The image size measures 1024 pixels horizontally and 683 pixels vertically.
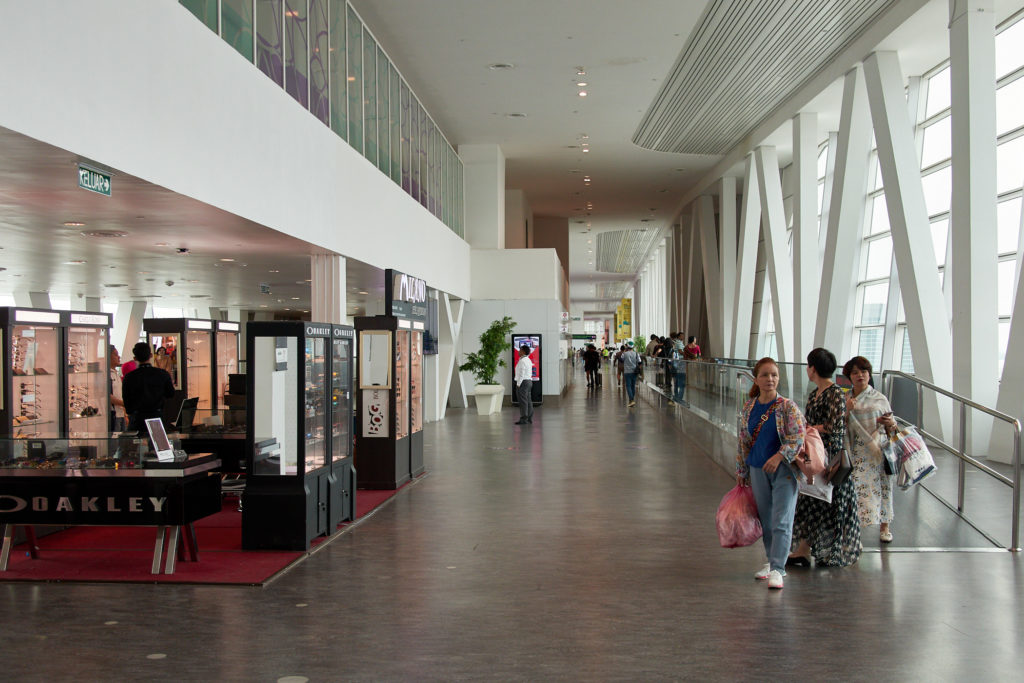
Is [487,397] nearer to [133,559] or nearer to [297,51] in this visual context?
[297,51]

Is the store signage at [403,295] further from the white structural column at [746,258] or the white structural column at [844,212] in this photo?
the white structural column at [746,258]

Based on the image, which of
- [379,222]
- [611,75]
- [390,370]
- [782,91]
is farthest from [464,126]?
[390,370]

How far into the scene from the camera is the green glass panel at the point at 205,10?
751 cm

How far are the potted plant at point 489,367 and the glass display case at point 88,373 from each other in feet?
36.4

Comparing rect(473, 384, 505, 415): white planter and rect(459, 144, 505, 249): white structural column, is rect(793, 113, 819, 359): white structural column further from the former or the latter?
rect(459, 144, 505, 249): white structural column

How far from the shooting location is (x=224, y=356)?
56.1 feet

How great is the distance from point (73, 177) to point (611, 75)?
510 inches

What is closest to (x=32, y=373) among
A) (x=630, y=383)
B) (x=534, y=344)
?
(x=534, y=344)

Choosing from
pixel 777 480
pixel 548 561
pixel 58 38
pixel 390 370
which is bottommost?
pixel 548 561

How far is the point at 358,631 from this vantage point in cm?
509

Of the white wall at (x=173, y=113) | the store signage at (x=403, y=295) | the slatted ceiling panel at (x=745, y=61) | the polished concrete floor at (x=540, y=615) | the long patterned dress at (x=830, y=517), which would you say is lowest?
the polished concrete floor at (x=540, y=615)

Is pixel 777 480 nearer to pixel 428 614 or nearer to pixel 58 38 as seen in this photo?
pixel 428 614

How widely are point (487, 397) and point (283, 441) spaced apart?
48.4ft

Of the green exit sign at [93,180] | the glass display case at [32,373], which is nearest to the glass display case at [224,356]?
the glass display case at [32,373]
